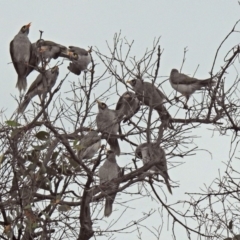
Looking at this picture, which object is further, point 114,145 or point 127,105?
point 114,145

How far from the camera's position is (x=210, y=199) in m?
6.43

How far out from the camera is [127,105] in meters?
7.97

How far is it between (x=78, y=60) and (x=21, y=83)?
0.76m

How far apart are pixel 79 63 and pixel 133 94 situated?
1.56m

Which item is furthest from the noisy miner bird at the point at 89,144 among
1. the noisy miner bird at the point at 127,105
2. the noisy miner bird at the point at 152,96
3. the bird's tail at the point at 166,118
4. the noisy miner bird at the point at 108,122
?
the bird's tail at the point at 166,118

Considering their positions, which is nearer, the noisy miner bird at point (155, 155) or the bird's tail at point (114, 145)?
the noisy miner bird at point (155, 155)

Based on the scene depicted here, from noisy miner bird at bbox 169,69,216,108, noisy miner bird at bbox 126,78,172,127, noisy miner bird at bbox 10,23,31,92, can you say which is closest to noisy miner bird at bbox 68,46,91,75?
noisy miner bird at bbox 10,23,31,92

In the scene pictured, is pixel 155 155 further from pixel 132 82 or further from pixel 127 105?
pixel 127 105

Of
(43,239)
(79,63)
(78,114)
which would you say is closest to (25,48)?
(79,63)

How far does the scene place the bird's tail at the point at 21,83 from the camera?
351 inches

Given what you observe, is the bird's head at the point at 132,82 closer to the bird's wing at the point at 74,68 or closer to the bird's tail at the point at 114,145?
the bird's tail at the point at 114,145

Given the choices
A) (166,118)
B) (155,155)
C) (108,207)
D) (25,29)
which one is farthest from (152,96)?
(25,29)

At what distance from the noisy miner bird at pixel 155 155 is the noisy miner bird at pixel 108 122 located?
63 cm

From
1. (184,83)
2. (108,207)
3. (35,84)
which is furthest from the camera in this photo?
(184,83)
